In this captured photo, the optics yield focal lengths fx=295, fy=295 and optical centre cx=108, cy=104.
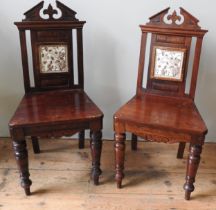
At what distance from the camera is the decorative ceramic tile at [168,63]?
1.74m

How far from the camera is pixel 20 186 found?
178cm

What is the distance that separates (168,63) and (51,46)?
2.34ft

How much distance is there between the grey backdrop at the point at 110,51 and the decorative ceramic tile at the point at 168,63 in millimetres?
239

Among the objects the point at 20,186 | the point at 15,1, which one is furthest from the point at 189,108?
the point at 15,1

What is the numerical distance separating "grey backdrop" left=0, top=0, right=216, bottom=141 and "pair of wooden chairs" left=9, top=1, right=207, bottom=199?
0.57 ft

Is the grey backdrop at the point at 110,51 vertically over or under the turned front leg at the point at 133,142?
over

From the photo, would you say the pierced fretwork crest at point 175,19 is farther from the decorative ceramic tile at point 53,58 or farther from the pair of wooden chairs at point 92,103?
the decorative ceramic tile at point 53,58

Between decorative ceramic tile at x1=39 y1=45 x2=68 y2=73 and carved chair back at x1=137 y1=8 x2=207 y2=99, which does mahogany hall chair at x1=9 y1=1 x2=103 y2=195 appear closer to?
decorative ceramic tile at x1=39 y1=45 x2=68 y2=73

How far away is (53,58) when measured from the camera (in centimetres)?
180

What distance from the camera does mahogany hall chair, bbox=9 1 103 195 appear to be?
1537 mm

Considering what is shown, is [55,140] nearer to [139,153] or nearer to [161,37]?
[139,153]

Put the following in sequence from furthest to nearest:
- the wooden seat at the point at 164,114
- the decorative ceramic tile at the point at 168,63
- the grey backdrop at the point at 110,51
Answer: the grey backdrop at the point at 110,51, the decorative ceramic tile at the point at 168,63, the wooden seat at the point at 164,114

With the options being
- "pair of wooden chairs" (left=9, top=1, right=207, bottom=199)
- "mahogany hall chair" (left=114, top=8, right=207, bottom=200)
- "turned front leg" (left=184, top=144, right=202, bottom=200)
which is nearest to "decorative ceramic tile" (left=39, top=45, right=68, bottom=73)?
"pair of wooden chairs" (left=9, top=1, right=207, bottom=199)

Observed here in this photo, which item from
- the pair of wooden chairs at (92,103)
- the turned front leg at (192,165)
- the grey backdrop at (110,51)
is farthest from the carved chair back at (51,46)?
the turned front leg at (192,165)
